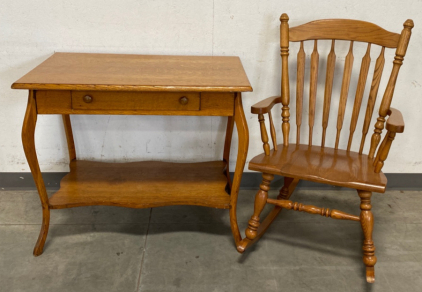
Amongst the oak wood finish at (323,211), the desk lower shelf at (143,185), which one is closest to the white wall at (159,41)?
the desk lower shelf at (143,185)

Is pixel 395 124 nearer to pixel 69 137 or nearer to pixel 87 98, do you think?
pixel 87 98

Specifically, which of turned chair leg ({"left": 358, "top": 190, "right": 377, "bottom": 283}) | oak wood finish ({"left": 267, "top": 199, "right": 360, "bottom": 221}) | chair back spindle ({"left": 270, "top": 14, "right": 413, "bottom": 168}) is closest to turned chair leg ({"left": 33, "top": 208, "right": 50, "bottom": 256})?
oak wood finish ({"left": 267, "top": 199, "right": 360, "bottom": 221})

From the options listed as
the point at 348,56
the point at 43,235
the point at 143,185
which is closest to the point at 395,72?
the point at 348,56

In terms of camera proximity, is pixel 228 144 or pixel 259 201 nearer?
pixel 259 201

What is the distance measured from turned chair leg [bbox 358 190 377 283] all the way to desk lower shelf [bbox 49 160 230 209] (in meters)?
0.65

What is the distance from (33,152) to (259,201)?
1111 millimetres

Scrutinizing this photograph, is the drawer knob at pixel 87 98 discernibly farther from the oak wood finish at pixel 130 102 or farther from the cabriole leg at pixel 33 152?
the cabriole leg at pixel 33 152

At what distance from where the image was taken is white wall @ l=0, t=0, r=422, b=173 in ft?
7.71

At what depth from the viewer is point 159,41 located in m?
2.41

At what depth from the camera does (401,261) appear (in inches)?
84.2

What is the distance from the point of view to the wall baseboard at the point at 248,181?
2.71 metres

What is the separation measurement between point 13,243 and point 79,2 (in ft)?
4.43

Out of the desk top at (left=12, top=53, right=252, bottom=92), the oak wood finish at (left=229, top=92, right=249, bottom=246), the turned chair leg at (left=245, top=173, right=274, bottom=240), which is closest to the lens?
the desk top at (left=12, top=53, right=252, bottom=92)

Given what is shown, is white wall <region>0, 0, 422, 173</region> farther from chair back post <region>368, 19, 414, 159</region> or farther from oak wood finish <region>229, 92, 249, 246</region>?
oak wood finish <region>229, 92, 249, 246</region>
